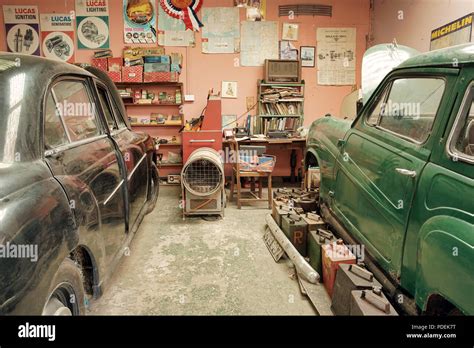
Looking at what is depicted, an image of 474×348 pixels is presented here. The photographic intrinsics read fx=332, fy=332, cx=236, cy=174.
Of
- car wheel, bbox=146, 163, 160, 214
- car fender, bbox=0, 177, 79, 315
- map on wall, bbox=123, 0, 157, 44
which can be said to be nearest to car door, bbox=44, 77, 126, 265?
car fender, bbox=0, 177, 79, 315

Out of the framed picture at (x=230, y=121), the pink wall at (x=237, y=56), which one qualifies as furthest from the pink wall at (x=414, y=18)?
the framed picture at (x=230, y=121)

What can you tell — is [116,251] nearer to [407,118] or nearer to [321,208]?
[321,208]

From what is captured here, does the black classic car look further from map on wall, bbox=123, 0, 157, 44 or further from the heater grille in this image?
map on wall, bbox=123, 0, 157, 44

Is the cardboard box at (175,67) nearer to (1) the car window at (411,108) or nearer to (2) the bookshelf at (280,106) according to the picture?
(2) the bookshelf at (280,106)

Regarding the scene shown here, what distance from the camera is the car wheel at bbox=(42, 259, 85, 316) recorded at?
4.48ft

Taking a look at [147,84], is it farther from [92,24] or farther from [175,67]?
[92,24]

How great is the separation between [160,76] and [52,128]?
13.4 ft

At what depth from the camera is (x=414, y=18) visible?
477cm

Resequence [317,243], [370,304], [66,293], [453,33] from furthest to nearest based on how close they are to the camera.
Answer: [453,33] → [317,243] → [370,304] → [66,293]

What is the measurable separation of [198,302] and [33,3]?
585 centimetres

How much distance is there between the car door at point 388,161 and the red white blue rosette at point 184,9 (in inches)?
165

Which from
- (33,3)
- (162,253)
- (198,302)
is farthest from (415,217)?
(33,3)

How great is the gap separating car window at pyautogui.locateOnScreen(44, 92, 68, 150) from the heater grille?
2.13m

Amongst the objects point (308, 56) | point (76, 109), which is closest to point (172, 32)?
point (308, 56)
